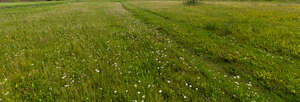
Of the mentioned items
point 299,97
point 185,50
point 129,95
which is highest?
point 185,50

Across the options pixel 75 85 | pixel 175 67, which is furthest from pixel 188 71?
pixel 75 85

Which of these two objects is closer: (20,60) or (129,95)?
(129,95)

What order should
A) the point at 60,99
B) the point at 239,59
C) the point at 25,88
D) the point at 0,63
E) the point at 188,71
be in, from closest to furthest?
1. the point at 60,99
2. the point at 25,88
3. the point at 188,71
4. the point at 0,63
5. the point at 239,59

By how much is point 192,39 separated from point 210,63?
106 inches

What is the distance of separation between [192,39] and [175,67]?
352 cm

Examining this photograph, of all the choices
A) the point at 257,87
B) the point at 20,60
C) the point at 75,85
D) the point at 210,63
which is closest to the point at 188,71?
the point at 210,63

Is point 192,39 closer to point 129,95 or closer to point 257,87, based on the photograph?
point 257,87

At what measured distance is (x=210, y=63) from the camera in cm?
471

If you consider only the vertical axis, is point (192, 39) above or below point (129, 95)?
above

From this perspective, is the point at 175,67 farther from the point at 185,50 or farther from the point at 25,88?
the point at 25,88

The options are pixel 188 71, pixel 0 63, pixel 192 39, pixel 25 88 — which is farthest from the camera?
pixel 192 39

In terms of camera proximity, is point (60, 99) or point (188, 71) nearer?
point (60, 99)

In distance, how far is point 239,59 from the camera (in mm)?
4758

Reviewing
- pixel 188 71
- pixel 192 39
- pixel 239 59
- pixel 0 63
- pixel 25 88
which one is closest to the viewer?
pixel 25 88
